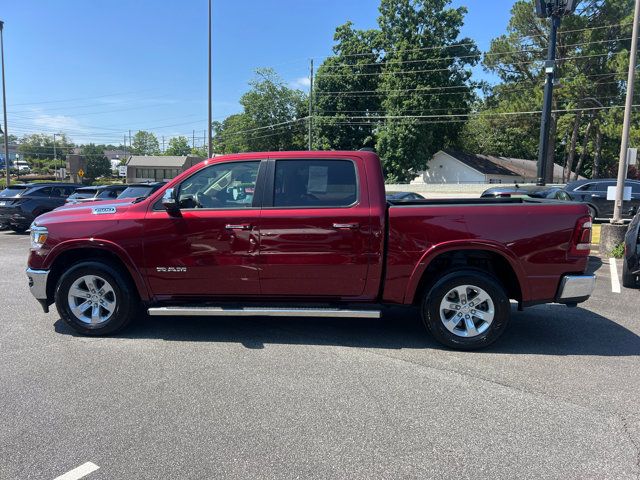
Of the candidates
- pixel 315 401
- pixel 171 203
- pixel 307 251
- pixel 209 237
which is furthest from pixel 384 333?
pixel 171 203

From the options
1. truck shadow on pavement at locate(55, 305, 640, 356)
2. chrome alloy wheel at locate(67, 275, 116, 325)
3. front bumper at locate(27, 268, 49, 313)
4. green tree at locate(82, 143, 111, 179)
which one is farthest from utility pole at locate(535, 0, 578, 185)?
green tree at locate(82, 143, 111, 179)

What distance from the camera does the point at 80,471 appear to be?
280cm

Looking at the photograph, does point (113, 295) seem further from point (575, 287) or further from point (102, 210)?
point (575, 287)

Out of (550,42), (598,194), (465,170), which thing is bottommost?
(598,194)

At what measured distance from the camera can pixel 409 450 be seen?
304 cm

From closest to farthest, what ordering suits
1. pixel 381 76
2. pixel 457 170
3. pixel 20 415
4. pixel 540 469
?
pixel 540 469, pixel 20 415, pixel 381 76, pixel 457 170

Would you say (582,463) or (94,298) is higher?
(94,298)

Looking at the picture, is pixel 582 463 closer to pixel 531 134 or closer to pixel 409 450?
pixel 409 450

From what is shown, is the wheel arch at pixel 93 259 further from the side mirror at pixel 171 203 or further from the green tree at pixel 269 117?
the green tree at pixel 269 117

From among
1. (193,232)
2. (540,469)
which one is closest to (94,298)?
(193,232)

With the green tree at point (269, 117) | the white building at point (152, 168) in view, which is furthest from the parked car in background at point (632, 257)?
the white building at point (152, 168)

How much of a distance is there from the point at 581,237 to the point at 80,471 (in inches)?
183

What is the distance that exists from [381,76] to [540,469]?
128 ft

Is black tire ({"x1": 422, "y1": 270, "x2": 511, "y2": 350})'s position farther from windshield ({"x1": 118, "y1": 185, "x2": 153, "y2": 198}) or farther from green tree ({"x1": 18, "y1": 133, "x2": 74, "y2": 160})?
green tree ({"x1": 18, "y1": 133, "x2": 74, "y2": 160})
